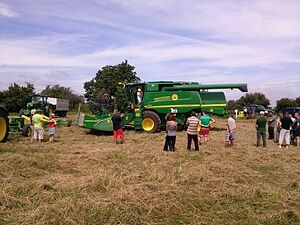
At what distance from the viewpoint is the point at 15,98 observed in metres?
50.2

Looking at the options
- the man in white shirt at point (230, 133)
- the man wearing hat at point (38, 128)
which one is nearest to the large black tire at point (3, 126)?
the man wearing hat at point (38, 128)

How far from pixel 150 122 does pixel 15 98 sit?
37112 millimetres

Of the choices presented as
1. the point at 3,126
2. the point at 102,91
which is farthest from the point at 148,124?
the point at 102,91

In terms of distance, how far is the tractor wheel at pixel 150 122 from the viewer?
1792cm

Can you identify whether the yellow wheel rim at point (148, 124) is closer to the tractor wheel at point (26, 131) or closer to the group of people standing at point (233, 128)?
the group of people standing at point (233, 128)

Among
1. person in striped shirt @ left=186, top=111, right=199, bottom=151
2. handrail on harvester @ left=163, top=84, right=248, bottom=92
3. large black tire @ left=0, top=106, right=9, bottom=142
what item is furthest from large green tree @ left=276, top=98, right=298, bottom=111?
large black tire @ left=0, top=106, right=9, bottom=142

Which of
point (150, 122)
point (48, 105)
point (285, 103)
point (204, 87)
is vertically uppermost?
point (204, 87)

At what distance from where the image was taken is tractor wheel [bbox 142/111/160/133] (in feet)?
58.8

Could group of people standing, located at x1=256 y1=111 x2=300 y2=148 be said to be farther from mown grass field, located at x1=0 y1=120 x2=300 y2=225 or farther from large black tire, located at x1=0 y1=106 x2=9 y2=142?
large black tire, located at x1=0 y1=106 x2=9 y2=142

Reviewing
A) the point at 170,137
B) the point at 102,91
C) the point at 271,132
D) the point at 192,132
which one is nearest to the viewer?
the point at 170,137

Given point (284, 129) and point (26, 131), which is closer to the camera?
point (284, 129)

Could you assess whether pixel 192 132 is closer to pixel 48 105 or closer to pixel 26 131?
pixel 26 131

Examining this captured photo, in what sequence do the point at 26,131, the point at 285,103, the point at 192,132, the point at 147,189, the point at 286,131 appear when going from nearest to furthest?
the point at 147,189 → the point at 192,132 → the point at 286,131 → the point at 26,131 → the point at 285,103

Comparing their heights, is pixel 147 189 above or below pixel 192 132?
below
